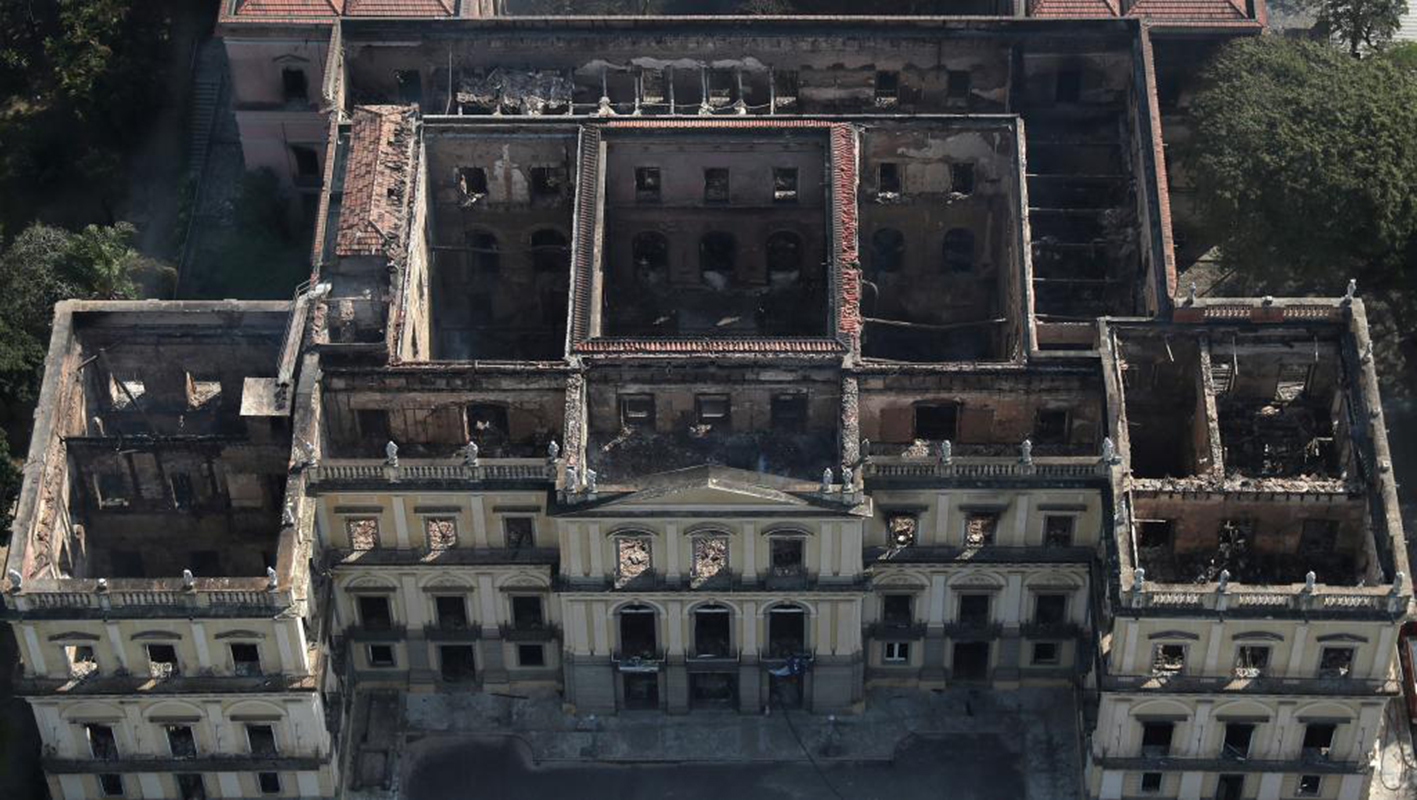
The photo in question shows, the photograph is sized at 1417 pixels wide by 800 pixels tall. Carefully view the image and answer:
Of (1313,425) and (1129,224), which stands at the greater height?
(1129,224)

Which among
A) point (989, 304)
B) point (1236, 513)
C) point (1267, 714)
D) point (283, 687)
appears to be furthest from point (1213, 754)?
point (283, 687)

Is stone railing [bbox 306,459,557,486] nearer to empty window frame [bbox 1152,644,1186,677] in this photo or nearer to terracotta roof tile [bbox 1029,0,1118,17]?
empty window frame [bbox 1152,644,1186,677]

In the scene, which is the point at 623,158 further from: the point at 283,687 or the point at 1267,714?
the point at 1267,714

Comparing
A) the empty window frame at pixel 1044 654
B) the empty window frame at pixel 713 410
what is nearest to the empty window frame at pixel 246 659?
the empty window frame at pixel 713 410

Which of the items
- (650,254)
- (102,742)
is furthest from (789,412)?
(102,742)

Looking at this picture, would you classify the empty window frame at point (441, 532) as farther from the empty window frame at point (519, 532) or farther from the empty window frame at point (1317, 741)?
the empty window frame at point (1317, 741)
